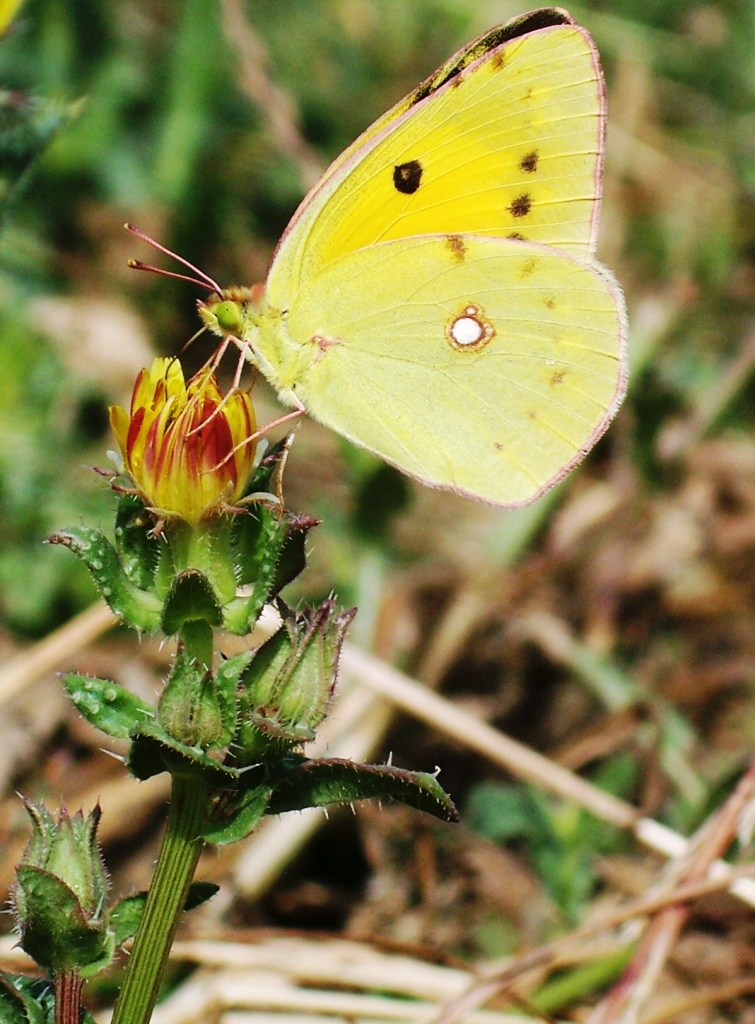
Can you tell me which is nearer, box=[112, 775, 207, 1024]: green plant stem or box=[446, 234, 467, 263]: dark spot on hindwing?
box=[112, 775, 207, 1024]: green plant stem

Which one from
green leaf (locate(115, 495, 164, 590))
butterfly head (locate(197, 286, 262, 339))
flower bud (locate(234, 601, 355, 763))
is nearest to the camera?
flower bud (locate(234, 601, 355, 763))

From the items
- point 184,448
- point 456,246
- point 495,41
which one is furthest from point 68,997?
point 495,41

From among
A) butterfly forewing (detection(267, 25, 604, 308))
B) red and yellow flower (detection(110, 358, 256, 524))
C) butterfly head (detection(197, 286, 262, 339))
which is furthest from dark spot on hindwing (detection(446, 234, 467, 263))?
red and yellow flower (detection(110, 358, 256, 524))

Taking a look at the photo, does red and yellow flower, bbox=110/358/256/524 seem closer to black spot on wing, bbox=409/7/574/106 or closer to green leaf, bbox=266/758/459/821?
green leaf, bbox=266/758/459/821

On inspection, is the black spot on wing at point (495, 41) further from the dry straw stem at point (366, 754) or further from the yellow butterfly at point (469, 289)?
the dry straw stem at point (366, 754)

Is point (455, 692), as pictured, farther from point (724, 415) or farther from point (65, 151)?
point (65, 151)

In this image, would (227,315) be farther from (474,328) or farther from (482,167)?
(482,167)
